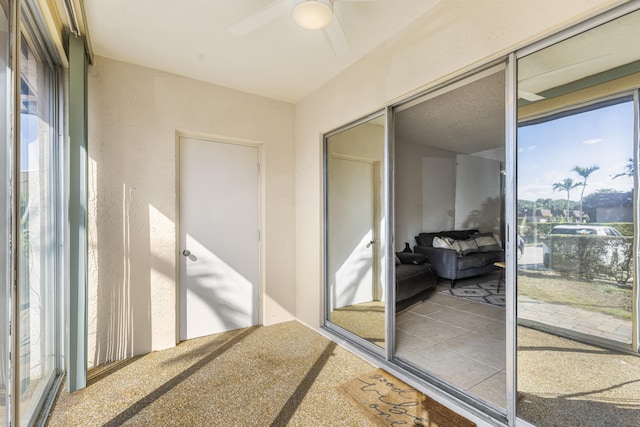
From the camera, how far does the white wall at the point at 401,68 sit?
1546mm

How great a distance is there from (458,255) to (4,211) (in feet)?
16.7

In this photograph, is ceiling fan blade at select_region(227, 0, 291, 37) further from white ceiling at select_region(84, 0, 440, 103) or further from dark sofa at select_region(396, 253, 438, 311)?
dark sofa at select_region(396, 253, 438, 311)

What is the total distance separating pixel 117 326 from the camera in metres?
2.60

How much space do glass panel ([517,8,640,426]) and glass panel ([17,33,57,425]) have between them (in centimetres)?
282

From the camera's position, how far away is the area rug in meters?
4.15

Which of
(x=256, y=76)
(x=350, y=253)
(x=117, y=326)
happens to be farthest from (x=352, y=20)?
(x=117, y=326)

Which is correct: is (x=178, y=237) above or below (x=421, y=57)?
below

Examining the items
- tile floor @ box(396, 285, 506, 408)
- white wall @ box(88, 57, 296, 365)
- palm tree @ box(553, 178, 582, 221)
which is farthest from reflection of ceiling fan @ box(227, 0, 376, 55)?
tile floor @ box(396, 285, 506, 408)

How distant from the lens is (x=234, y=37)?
91.3 inches

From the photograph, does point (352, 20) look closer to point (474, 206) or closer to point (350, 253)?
point (350, 253)

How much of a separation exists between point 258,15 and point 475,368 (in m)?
3.17

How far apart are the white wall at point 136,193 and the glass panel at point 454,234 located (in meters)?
2.16

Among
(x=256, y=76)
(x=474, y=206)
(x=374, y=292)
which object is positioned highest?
(x=256, y=76)

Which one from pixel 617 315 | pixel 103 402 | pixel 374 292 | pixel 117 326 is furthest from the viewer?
pixel 374 292
